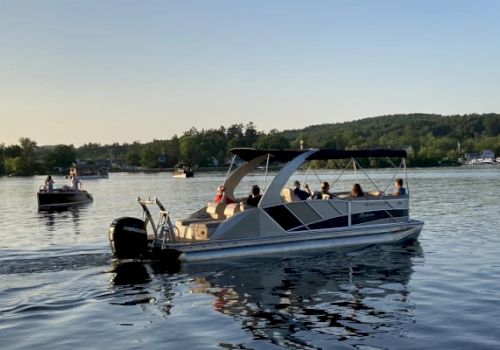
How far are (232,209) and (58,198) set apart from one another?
1321 inches

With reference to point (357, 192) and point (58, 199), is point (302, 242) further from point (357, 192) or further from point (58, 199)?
point (58, 199)

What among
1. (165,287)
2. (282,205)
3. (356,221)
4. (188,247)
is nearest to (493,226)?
(356,221)

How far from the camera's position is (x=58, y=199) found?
2002 inches

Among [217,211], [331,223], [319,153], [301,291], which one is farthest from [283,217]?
[301,291]

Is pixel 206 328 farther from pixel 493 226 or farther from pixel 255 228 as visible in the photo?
pixel 493 226

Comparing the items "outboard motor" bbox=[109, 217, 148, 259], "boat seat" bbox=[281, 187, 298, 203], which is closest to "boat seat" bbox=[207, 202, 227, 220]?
"boat seat" bbox=[281, 187, 298, 203]

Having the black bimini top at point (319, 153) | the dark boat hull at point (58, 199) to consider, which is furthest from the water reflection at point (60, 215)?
the black bimini top at point (319, 153)

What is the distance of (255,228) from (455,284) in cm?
652

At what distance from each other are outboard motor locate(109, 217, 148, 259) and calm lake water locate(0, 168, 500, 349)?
0.56 metres

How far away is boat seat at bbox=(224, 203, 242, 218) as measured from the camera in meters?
20.8

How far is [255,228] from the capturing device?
19.9 metres

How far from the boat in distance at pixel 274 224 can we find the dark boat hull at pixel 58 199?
3134cm

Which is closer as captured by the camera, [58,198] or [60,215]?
[60,215]

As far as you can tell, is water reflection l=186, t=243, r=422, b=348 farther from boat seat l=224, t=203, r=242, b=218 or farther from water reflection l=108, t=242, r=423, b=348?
boat seat l=224, t=203, r=242, b=218
